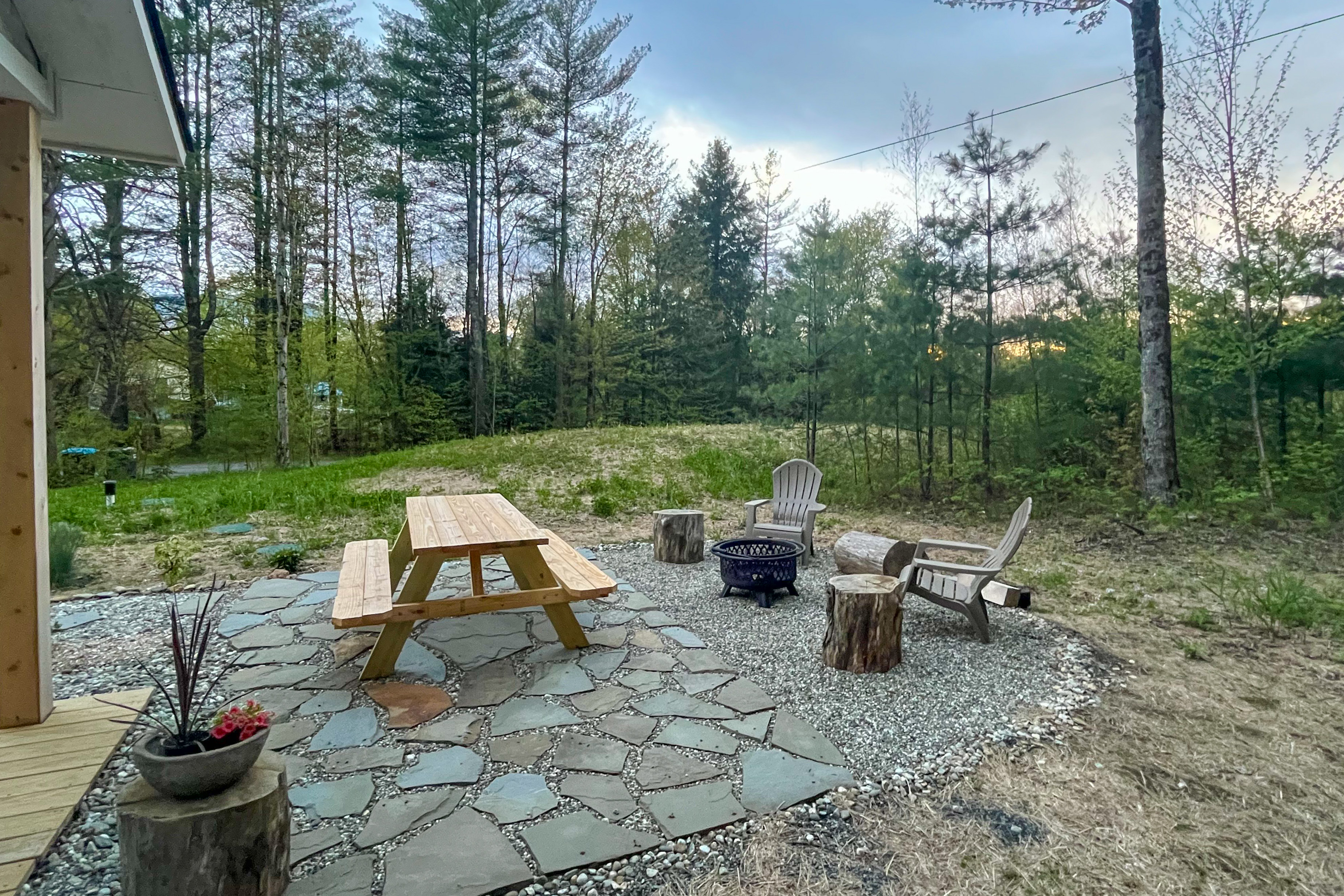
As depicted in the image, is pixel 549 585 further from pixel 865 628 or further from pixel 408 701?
pixel 865 628

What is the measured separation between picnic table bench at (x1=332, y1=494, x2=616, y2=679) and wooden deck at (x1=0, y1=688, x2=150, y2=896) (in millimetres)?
754

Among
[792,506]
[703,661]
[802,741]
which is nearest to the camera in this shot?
[802,741]

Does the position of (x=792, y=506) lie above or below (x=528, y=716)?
above

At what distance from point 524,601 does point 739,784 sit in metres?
1.26

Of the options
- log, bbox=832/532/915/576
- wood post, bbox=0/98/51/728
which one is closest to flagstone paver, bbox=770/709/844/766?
log, bbox=832/532/915/576

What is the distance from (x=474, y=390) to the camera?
48.1 feet

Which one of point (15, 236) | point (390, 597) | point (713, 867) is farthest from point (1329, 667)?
point (15, 236)

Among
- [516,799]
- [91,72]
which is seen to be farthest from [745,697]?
[91,72]

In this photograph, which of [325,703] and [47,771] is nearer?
[47,771]

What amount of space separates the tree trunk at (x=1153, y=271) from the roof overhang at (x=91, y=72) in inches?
282

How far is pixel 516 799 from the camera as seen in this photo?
1.86 meters

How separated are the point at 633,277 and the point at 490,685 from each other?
45.9 feet

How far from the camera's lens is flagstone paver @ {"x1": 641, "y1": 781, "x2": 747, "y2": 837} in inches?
68.7

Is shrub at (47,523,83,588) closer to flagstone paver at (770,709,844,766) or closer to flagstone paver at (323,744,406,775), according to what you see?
flagstone paver at (323,744,406,775)
